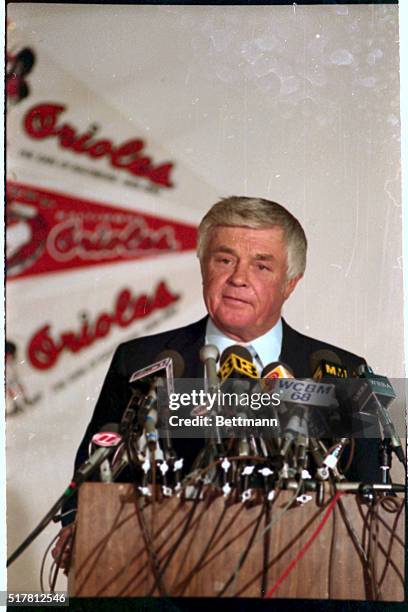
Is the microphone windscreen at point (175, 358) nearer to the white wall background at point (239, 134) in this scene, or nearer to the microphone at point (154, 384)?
the microphone at point (154, 384)

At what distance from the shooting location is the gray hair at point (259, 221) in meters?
3.01

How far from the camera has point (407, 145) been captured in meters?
3.04

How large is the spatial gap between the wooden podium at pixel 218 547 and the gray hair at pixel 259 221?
78 centimetres

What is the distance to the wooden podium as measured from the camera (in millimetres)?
2785

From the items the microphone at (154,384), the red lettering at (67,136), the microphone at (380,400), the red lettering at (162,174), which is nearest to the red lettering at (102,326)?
the microphone at (154,384)

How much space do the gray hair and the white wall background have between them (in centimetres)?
3

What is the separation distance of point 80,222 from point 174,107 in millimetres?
503

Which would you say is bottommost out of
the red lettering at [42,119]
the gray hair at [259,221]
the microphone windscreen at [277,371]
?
the microphone windscreen at [277,371]

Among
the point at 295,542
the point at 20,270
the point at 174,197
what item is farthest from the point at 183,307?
the point at 295,542

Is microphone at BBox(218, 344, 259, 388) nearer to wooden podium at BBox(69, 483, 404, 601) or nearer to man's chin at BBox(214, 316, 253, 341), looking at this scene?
man's chin at BBox(214, 316, 253, 341)

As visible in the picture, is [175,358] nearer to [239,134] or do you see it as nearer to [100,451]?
[100,451]

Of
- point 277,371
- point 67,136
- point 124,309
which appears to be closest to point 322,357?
point 277,371

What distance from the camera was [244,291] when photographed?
3.00 m

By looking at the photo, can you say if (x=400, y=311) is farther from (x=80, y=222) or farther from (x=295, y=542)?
(x=80, y=222)
